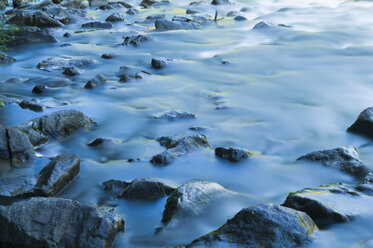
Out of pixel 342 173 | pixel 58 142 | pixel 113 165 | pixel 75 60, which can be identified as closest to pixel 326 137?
pixel 342 173

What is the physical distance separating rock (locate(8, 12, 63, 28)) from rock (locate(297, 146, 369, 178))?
880 cm

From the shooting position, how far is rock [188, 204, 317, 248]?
2.63 m

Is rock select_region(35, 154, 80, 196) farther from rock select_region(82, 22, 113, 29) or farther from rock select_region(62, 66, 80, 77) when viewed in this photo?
rock select_region(82, 22, 113, 29)

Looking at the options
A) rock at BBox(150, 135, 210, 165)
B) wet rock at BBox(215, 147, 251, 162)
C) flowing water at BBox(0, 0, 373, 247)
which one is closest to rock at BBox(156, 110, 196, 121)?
flowing water at BBox(0, 0, 373, 247)

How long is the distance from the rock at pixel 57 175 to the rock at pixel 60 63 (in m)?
4.14

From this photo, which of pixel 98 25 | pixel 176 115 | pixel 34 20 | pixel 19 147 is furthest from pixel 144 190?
pixel 98 25

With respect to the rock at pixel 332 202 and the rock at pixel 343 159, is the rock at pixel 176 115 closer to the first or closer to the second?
the rock at pixel 343 159

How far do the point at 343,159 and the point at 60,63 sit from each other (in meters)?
5.46

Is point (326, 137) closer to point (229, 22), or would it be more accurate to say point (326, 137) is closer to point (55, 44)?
point (55, 44)

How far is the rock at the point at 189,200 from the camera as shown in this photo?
3.07 meters

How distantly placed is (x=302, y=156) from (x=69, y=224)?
235 cm

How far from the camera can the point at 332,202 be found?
A: 3.11 m

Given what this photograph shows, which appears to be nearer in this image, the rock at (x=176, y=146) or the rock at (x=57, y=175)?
the rock at (x=57, y=175)

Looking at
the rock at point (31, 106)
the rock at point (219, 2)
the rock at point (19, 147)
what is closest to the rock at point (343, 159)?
the rock at point (19, 147)
